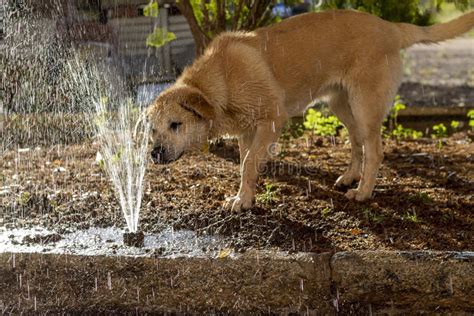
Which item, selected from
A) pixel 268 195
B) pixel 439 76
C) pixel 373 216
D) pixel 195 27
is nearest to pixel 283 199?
pixel 268 195

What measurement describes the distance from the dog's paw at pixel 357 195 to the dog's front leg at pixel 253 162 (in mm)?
641

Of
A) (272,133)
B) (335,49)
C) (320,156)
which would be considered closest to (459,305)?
(272,133)

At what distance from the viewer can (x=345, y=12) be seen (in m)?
5.83

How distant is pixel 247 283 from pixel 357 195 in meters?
1.72

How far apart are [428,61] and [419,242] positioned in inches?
565

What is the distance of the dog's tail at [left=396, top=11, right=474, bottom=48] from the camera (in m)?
5.73

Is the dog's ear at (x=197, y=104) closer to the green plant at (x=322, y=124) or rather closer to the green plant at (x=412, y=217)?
the green plant at (x=412, y=217)

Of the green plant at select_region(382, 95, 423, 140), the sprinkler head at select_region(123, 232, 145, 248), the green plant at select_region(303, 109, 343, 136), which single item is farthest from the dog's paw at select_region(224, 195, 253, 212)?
the green plant at select_region(382, 95, 423, 140)

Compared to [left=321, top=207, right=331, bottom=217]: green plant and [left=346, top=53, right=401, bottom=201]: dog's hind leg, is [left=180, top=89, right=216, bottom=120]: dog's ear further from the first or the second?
[left=346, top=53, right=401, bottom=201]: dog's hind leg

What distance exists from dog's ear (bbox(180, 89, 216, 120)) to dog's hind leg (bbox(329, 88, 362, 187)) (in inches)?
49.7

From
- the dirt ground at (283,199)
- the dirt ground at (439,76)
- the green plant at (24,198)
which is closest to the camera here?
the dirt ground at (283,199)

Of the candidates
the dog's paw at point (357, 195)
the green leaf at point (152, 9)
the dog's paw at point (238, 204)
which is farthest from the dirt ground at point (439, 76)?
the dog's paw at point (238, 204)

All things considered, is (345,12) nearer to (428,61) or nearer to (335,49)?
(335,49)

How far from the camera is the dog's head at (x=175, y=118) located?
512 cm
